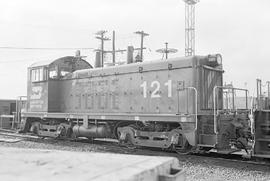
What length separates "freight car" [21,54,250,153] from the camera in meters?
10.2

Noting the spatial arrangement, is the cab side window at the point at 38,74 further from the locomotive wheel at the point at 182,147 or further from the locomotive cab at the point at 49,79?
the locomotive wheel at the point at 182,147

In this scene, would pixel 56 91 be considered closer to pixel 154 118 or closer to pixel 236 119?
pixel 154 118

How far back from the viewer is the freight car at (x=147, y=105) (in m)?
10.2

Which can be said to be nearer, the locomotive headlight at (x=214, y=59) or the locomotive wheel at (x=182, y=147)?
the locomotive wheel at (x=182, y=147)

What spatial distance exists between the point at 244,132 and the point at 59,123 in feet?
26.6

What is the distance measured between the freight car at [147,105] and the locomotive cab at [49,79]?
44mm

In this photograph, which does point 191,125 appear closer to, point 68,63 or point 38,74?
point 68,63

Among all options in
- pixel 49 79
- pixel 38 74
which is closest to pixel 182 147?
pixel 49 79

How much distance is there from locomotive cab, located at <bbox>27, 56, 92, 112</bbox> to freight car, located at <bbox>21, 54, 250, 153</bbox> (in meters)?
0.04

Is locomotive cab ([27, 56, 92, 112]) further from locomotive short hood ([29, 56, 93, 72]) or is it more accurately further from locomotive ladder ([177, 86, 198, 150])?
locomotive ladder ([177, 86, 198, 150])

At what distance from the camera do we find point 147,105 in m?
11.7

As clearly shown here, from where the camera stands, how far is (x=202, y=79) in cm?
1075

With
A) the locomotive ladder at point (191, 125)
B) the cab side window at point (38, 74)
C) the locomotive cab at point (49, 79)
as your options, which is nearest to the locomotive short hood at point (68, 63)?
the locomotive cab at point (49, 79)

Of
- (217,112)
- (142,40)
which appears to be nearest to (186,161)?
(217,112)
